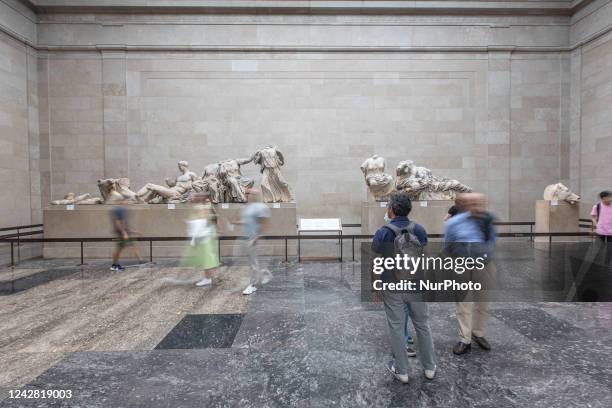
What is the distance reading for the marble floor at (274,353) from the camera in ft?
9.30

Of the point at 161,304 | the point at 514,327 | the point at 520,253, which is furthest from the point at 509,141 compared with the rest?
the point at 161,304

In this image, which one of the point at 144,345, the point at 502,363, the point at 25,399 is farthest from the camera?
the point at 144,345

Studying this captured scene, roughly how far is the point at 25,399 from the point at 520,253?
9927 millimetres

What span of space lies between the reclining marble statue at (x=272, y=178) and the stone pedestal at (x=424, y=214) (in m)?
2.42

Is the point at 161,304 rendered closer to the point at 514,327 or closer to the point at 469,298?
the point at 469,298

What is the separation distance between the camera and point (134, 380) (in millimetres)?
3102

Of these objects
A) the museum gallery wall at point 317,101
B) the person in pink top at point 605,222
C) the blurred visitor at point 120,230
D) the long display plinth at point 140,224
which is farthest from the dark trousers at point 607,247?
the blurred visitor at point 120,230

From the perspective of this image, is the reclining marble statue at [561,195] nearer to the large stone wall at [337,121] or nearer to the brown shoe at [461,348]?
the large stone wall at [337,121]

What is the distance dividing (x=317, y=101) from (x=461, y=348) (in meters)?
11.0

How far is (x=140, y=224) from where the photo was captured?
31.1ft

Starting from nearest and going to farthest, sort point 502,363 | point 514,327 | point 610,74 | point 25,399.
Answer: point 25,399, point 502,363, point 514,327, point 610,74

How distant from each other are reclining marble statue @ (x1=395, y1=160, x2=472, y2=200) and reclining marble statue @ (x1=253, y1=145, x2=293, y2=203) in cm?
323

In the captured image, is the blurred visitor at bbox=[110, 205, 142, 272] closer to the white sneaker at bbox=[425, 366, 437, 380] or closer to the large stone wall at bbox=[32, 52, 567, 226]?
the large stone wall at bbox=[32, 52, 567, 226]

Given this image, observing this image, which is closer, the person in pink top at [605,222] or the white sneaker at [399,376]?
the white sneaker at [399,376]
